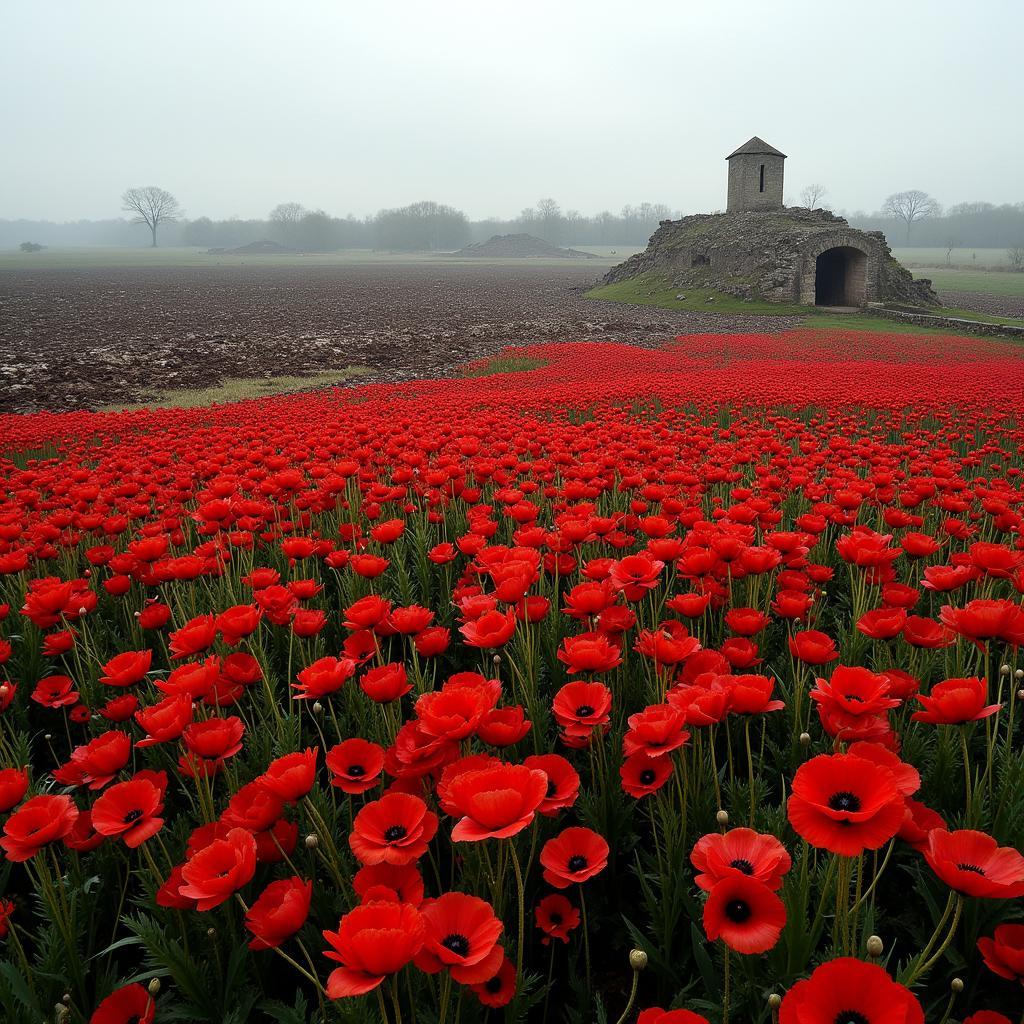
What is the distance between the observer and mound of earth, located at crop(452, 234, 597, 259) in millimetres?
153500

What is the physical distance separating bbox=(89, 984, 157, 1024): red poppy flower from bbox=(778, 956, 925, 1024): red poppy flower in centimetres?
132

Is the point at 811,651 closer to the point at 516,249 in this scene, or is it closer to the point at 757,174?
the point at 757,174

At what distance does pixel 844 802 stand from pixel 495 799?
2.28 ft

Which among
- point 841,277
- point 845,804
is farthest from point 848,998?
point 841,277

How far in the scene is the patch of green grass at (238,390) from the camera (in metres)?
13.9

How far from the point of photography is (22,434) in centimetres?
841

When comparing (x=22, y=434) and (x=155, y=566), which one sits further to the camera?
(x=22, y=434)

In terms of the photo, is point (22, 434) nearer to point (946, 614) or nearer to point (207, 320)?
point (946, 614)

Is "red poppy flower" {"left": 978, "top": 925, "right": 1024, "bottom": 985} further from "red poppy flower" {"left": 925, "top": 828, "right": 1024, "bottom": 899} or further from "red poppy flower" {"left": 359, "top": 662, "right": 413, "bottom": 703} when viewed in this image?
"red poppy flower" {"left": 359, "top": 662, "right": 413, "bottom": 703}

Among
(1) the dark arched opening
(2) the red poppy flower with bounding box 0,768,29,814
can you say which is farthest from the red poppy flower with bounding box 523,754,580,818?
(1) the dark arched opening

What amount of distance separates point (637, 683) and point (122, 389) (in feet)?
54.9

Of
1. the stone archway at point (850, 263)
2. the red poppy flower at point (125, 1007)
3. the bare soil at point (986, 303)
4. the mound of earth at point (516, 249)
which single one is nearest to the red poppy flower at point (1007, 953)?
the red poppy flower at point (125, 1007)

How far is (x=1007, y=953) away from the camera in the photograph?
1.36 meters

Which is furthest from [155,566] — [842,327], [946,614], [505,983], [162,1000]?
[842,327]
